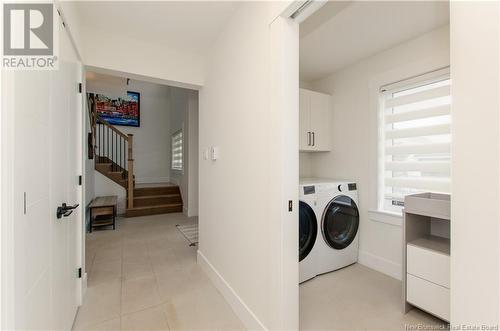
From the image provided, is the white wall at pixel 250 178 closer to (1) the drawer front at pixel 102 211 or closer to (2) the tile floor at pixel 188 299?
(2) the tile floor at pixel 188 299

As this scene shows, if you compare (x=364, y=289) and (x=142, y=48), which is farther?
(x=142, y=48)

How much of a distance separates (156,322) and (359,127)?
2.82 metres

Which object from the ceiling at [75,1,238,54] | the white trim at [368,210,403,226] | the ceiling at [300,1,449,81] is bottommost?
the white trim at [368,210,403,226]

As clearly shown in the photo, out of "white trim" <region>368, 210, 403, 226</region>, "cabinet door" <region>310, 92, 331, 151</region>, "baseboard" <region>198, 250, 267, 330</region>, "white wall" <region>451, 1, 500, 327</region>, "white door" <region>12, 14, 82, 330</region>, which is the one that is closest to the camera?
"white wall" <region>451, 1, 500, 327</region>

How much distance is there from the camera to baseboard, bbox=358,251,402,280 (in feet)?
7.77

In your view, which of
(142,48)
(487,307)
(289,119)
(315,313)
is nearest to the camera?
(487,307)

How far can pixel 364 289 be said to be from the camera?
7.09 feet

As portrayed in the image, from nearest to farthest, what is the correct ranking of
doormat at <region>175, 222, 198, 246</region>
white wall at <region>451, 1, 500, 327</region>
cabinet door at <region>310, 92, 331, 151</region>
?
white wall at <region>451, 1, 500, 327</region>
cabinet door at <region>310, 92, 331, 151</region>
doormat at <region>175, 222, 198, 246</region>

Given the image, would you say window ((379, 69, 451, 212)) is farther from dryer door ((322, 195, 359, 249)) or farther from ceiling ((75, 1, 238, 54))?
ceiling ((75, 1, 238, 54))

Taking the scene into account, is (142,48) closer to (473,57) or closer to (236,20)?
(236,20)

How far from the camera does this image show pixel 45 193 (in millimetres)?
1117

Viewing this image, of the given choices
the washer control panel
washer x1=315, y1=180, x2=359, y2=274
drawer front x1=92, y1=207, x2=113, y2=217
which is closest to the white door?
the washer control panel

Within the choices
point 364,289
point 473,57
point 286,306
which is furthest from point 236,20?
point 364,289

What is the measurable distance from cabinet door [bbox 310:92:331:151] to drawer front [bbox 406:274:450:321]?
171 cm
